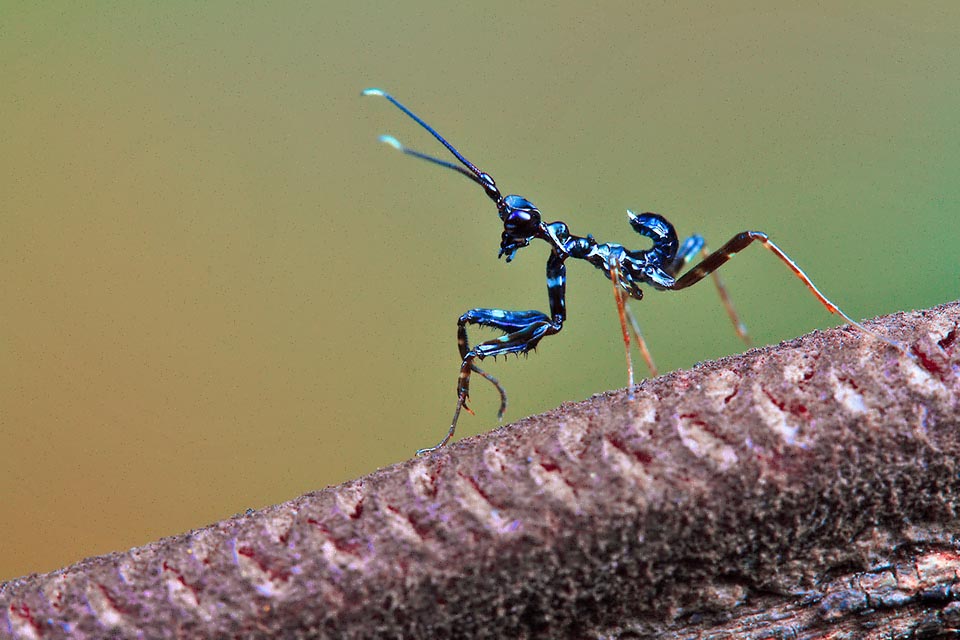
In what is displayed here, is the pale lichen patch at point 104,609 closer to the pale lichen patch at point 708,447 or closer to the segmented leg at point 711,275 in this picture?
the pale lichen patch at point 708,447

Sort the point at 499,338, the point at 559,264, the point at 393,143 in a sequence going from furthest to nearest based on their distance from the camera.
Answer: the point at 559,264
the point at 499,338
the point at 393,143

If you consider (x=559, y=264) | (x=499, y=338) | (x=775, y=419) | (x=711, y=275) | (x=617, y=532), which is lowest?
(x=617, y=532)

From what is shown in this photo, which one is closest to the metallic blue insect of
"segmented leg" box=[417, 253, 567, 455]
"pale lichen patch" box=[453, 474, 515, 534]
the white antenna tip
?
"segmented leg" box=[417, 253, 567, 455]

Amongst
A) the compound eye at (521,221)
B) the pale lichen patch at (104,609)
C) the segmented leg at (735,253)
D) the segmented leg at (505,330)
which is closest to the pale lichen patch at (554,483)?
the pale lichen patch at (104,609)

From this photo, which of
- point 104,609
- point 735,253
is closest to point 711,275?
point 735,253

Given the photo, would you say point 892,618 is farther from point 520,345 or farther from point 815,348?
Result: point 520,345

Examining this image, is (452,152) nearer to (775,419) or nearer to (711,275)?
(711,275)
